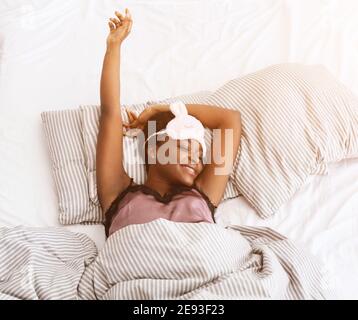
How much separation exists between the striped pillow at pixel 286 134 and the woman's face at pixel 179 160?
15 cm

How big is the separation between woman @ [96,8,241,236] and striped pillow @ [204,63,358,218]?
2.0 inches

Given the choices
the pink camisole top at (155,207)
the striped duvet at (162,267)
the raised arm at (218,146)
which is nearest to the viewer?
the striped duvet at (162,267)

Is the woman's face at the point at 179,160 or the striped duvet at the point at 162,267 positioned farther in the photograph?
the woman's face at the point at 179,160

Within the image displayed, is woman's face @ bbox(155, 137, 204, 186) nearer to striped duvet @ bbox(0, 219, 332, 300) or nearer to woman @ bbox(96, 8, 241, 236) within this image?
woman @ bbox(96, 8, 241, 236)

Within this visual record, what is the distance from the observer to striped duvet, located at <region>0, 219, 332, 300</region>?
3.52ft

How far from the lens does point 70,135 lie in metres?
1.48

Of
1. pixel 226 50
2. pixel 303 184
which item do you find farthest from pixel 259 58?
pixel 303 184

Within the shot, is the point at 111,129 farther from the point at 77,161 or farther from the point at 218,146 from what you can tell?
the point at 218,146

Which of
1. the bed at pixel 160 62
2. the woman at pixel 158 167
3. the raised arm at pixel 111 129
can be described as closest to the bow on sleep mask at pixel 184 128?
the woman at pixel 158 167

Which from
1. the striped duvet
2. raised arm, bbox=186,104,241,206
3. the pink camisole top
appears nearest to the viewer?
the striped duvet

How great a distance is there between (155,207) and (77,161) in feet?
0.99

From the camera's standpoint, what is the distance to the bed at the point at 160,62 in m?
1.40

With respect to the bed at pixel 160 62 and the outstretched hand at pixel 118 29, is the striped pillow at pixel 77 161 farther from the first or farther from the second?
the outstretched hand at pixel 118 29

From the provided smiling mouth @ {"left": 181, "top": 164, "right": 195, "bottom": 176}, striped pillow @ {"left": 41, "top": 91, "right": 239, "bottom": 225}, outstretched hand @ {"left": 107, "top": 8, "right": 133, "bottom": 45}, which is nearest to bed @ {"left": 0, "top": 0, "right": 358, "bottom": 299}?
striped pillow @ {"left": 41, "top": 91, "right": 239, "bottom": 225}
